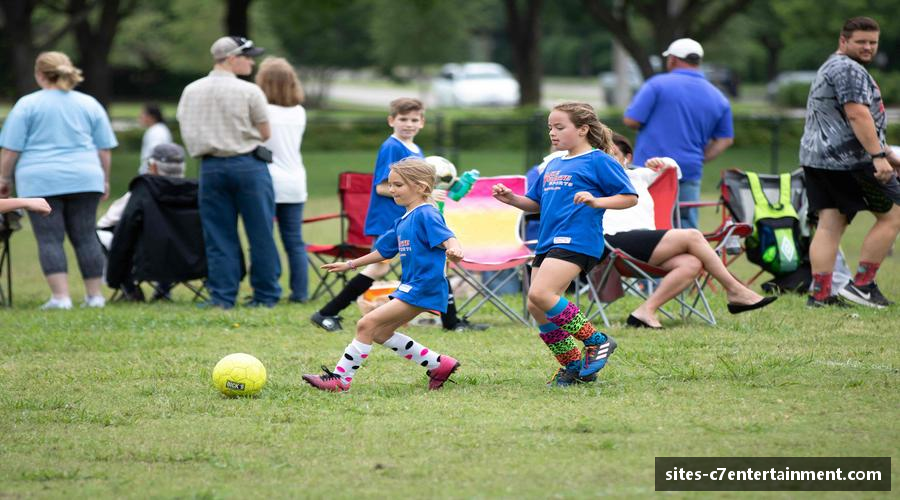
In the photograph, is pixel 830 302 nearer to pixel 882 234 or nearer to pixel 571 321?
pixel 882 234

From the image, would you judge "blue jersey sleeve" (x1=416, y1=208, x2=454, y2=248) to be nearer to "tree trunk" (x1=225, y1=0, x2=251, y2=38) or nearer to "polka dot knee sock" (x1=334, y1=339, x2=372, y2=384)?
"polka dot knee sock" (x1=334, y1=339, x2=372, y2=384)

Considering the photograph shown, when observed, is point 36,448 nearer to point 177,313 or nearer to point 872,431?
point 872,431

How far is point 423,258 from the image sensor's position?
622 cm

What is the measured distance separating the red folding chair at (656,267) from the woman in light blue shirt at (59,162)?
3.92 meters

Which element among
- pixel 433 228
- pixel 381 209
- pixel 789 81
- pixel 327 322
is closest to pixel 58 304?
pixel 327 322

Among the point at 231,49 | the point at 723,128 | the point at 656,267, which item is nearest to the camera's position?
the point at 656,267

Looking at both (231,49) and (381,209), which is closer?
(381,209)

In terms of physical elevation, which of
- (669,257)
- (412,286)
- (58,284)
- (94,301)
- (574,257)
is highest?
(574,257)

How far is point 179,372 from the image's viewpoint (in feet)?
22.7

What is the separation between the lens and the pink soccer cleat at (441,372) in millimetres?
6297

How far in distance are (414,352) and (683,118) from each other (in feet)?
13.9

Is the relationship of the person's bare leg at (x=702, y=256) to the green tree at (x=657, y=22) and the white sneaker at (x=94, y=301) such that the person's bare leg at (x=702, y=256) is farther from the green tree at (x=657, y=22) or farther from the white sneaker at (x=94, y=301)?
the green tree at (x=657, y=22)

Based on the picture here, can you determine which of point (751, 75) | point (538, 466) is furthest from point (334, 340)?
point (751, 75)

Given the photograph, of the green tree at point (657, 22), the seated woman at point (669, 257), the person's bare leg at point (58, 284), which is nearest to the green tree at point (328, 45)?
the green tree at point (657, 22)
